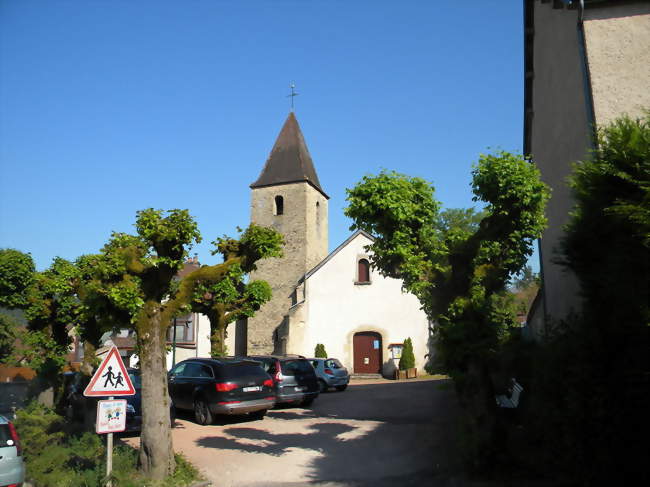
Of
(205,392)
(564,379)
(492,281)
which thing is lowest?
(205,392)

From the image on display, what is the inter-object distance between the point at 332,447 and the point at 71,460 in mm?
4597

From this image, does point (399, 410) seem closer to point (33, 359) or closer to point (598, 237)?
point (598, 237)

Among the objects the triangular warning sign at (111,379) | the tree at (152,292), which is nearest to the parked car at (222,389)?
the tree at (152,292)

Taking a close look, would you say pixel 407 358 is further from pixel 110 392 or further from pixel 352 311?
pixel 110 392

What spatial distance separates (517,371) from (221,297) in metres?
10.7

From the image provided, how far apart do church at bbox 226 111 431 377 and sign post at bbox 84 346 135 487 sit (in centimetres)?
1904

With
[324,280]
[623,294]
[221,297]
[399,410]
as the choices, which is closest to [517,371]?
[399,410]

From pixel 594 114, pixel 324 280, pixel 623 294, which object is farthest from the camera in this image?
pixel 324 280

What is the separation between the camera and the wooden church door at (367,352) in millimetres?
28281

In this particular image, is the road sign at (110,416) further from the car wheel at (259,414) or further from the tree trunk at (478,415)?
the car wheel at (259,414)

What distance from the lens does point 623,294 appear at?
5652 millimetres

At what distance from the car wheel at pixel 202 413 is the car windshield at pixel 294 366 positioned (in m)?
3.34

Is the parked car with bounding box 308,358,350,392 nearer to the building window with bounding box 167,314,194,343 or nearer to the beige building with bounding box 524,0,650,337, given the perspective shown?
the beige building with bounding box 524,0,650,337

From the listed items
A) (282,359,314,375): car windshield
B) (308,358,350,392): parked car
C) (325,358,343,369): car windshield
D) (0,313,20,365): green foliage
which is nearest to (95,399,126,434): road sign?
(282,359,314,375): car windshield
